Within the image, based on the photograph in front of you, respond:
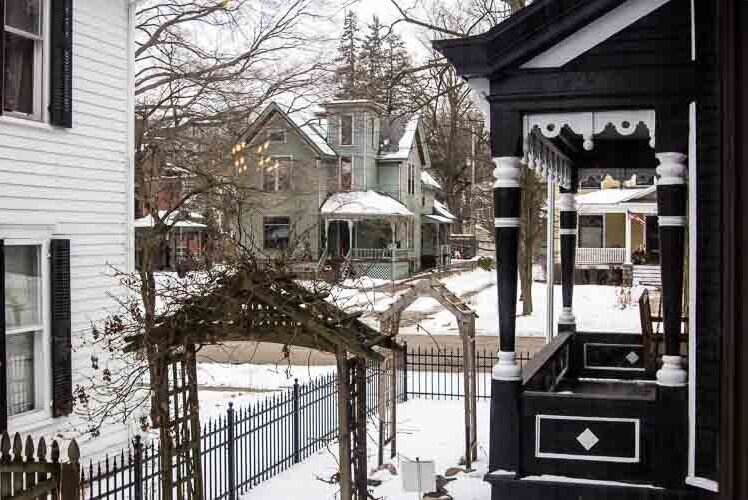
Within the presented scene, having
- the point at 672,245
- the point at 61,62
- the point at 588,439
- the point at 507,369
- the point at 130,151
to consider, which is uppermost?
the point at 61,62

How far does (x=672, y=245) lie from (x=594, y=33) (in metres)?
1.79

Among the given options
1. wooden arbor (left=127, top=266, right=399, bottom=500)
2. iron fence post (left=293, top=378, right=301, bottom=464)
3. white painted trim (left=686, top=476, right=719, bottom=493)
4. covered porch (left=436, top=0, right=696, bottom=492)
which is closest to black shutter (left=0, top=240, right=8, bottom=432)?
iron fence post (left=293, top=378, right=301, bottom=464)

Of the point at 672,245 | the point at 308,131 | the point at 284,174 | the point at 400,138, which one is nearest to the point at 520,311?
the point at 284,174

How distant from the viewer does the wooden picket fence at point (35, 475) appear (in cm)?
487

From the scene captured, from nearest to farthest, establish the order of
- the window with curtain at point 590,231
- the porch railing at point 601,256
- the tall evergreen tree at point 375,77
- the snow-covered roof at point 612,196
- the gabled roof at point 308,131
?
the tall evergreen tree at point 375,77 < the snow-covered roof at point 612,196 < the gabled roof at point 308,131 < the porch railing at point 601,256 < the window with curtain at point 590,231

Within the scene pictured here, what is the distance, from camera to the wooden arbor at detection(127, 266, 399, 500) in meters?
4.52

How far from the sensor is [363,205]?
35.6 meters

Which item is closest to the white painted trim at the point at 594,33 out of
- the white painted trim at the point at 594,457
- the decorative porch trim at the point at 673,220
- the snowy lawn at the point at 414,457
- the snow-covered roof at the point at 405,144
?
the decorative porch trim at the point at 673,220

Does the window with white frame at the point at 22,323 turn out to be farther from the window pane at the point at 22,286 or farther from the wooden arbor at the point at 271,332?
the wooden arbor at the point at 271,332

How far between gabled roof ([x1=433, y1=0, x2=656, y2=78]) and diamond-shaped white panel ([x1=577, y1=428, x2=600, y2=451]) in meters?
3.04

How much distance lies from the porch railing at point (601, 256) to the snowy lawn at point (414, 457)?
23174mm

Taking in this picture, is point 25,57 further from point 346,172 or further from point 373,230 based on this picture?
point 373,230

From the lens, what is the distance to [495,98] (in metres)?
6.56

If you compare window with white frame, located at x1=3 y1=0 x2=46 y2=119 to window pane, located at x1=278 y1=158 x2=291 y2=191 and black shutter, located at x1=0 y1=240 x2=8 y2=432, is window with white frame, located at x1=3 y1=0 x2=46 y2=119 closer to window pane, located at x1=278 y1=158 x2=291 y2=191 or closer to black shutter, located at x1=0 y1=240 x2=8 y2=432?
black shutter, located at x1=0 y1=240 x2=8 y2=432
